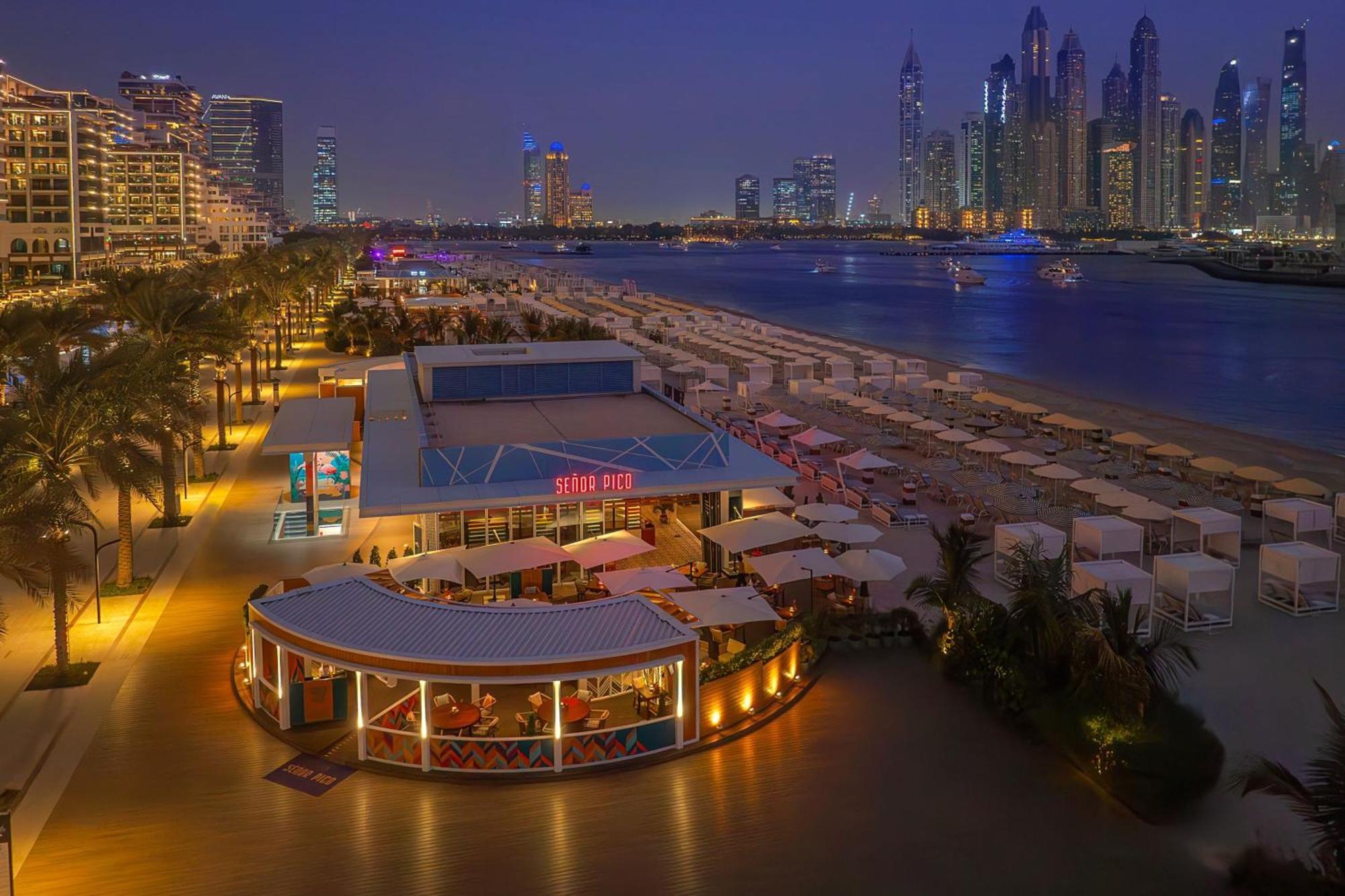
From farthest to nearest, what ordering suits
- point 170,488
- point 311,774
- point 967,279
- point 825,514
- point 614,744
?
point 967,279
point 170,488
point 825,514
point 614,744
point 311,774

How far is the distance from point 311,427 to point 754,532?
1063 cm

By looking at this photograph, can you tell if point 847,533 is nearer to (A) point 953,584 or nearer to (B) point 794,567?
(B) point 794,567

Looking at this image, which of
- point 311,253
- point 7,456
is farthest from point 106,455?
point 311,253

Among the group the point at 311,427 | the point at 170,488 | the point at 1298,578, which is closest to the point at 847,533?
the point at 1298,578

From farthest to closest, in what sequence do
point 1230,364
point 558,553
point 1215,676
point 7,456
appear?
point 1230,364 → point 558,553 → point 1215,676 → point 7,456

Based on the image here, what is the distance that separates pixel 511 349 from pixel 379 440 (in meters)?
5.09

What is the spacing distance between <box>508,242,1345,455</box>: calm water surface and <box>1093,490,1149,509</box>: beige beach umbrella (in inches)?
829

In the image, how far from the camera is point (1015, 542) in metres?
17.2

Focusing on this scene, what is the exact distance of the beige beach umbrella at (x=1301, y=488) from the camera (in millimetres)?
21562

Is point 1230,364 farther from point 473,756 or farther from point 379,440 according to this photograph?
point 473,756

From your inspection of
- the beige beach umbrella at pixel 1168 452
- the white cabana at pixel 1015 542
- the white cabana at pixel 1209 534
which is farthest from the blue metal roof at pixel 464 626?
the beige beach umbrella at pixel 1168 452

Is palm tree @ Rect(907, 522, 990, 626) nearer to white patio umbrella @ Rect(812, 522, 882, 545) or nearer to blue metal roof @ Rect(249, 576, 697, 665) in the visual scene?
white patio umbrella @ Rect(812, 522, 882, 545)

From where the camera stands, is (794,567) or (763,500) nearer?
(794,567)

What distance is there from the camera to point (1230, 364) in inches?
2480
